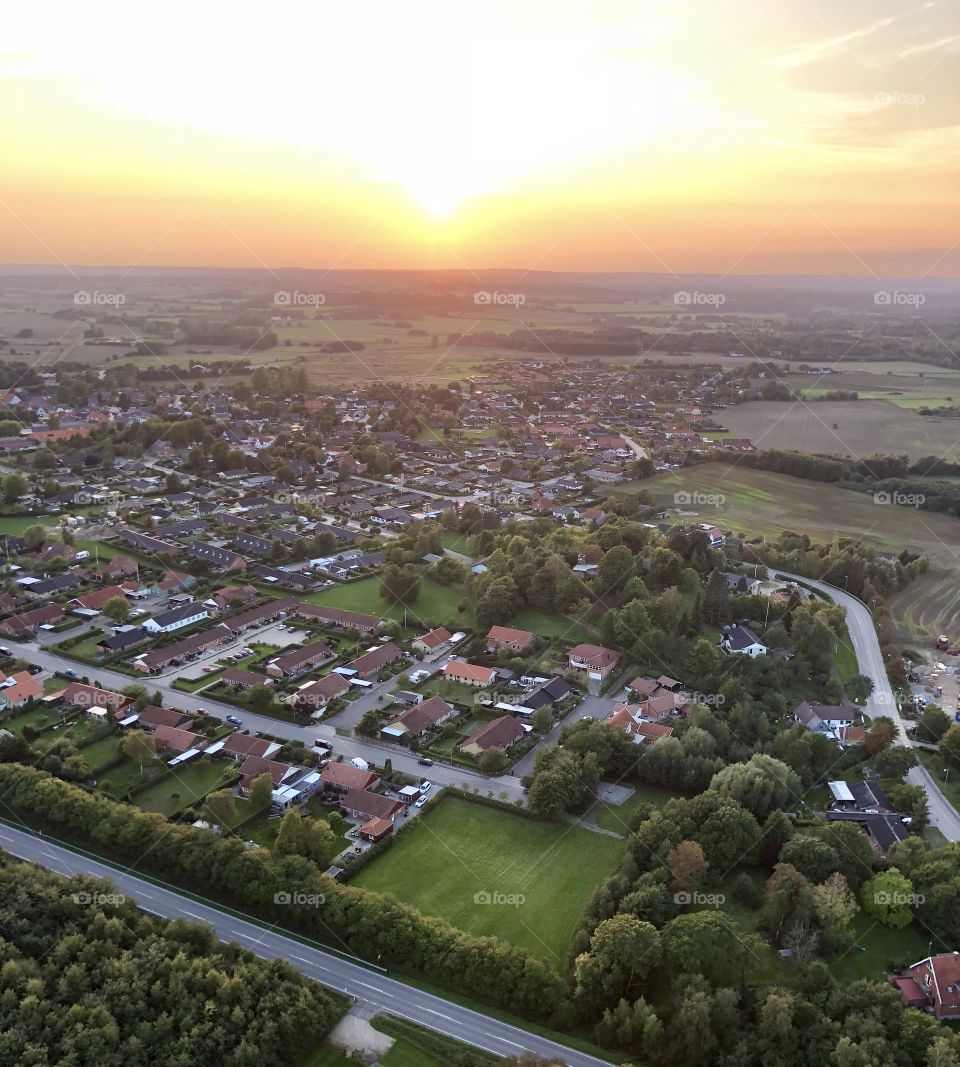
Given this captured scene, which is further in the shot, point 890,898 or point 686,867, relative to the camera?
point 890,898

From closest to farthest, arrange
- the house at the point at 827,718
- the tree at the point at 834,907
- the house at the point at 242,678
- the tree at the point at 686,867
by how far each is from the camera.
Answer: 1. the tree at the point at 834,907
2. the tree at the point at 686,867
3. the house at the point at 827,718
4. the house at the point at 242,678

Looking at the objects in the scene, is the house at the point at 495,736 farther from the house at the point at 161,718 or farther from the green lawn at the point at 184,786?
the house at the point at 161,718

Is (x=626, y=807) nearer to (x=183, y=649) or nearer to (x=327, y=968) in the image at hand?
(x=327, y=968)

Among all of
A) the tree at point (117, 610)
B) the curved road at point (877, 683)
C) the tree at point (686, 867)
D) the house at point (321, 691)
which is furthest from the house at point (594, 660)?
the tree at point (117, 610)

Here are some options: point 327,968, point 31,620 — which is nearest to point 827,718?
point 327,968

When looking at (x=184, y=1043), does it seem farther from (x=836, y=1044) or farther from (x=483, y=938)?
(x=836, y=1044)

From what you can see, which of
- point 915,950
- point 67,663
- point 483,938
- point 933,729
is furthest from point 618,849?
point 67,663
